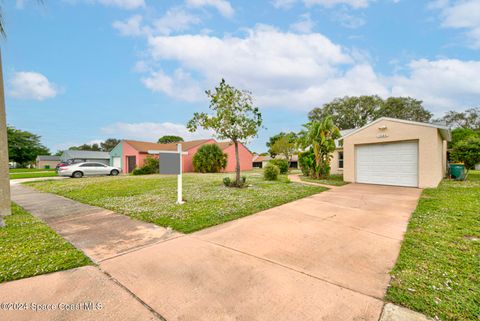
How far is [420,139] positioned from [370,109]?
85.6 feet

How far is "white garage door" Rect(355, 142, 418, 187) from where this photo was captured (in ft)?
32.6

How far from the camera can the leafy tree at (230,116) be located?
919 centimetres

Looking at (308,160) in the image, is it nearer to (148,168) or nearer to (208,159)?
(208,159)

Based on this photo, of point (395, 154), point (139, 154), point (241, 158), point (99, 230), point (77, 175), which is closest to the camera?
point (99, 230)

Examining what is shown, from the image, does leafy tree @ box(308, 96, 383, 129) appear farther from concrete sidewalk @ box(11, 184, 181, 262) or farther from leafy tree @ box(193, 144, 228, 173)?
concrete sidewalk @ box(11, 184, 181, 262)

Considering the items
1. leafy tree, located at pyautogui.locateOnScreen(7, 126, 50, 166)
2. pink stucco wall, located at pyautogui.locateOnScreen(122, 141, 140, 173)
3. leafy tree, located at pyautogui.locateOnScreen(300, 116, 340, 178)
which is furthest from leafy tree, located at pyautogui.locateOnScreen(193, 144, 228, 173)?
leafy tree, located at pyautogui.locateOnScreen(7, 126, 50, 166)

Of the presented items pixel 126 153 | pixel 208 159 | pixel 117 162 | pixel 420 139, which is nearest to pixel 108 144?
pixel 117 162

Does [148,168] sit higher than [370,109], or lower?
lower

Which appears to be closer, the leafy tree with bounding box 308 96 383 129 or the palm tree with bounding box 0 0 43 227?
the palm tree with bounding box 0 0 43 227

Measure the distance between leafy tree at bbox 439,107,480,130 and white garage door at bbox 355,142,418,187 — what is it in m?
28.5

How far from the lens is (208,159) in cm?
2142

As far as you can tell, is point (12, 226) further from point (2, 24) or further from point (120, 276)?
point (2, 24)

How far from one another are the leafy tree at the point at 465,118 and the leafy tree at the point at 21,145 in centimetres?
7754

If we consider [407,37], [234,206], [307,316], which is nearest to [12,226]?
[234,206]
